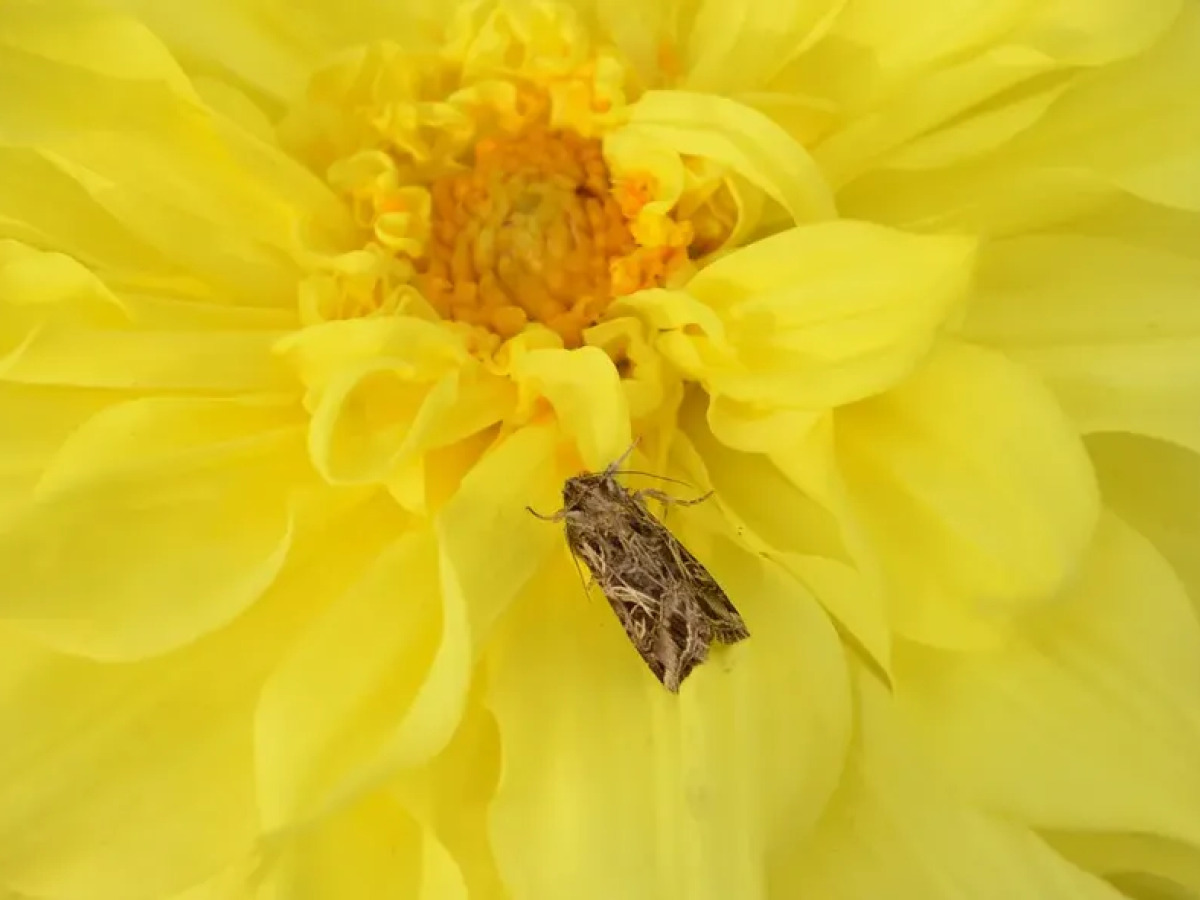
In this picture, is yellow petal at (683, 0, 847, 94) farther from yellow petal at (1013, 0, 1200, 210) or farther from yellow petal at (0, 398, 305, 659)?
yellow petal at (0, 398, 305, 659)

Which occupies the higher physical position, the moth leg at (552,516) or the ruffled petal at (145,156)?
the ruffled petal at (145,156)

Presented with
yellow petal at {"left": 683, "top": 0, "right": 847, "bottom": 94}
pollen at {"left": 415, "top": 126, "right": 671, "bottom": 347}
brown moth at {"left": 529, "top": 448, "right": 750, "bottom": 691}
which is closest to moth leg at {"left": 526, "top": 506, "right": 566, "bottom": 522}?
brown moth at {"left": 529, "top": 448, "right": 750, "bottom": 691}

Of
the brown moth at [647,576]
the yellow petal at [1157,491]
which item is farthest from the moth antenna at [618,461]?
the yellow petal at [1157,491]

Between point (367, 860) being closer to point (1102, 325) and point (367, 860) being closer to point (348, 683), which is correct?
point (348, 683)

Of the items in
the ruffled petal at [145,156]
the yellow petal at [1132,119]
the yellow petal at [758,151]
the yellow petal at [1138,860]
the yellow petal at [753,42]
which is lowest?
the yellow petal at [1138,860]

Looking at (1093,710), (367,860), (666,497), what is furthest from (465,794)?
(1093,710)

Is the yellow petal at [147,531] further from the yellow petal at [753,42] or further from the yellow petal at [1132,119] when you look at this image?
the yellow petal at [1132,119]

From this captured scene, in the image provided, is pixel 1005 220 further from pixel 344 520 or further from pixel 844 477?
pixel 344 520
